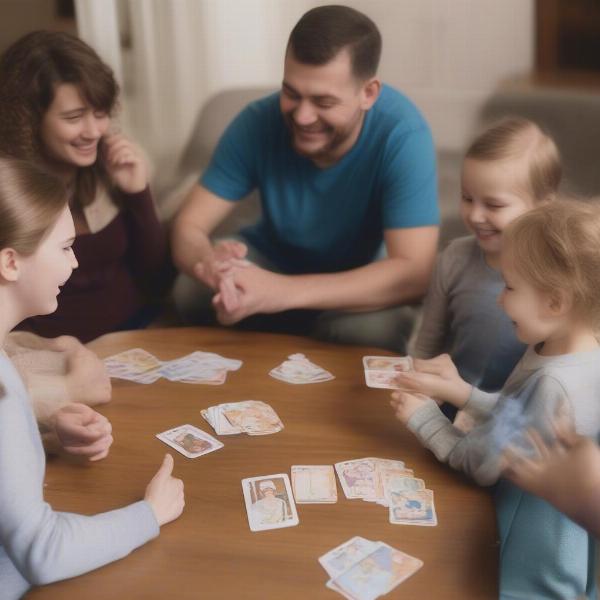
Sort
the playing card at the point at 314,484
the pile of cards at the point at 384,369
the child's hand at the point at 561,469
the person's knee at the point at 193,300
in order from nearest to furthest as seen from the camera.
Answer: the child's hand at the point at 561,469 → the playing card at the point at 314,484 → the pile of cards at the point at 384,369 → the person's knee at the point at 193,300

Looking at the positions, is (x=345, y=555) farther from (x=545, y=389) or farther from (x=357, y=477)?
(x=545, y=389)

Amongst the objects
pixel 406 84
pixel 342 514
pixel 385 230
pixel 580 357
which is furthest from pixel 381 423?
pixel 406 84

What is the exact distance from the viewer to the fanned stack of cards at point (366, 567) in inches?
44.7

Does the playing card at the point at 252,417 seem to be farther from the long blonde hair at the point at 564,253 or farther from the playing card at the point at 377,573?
the long blonde hair at the point at 564,253

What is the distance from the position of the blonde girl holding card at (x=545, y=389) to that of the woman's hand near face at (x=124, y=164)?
4.57 ft

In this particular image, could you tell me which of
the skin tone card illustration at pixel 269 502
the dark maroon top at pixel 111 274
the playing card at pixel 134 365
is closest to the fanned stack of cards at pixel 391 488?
the skin tone card illustration at pixel 269 502

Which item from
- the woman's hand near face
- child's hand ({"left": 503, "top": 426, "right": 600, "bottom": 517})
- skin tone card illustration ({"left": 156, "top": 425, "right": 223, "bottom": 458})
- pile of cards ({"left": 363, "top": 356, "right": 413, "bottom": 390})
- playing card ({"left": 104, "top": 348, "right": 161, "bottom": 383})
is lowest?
pile of cards ({"left": 363, "top": 356, "right": 413, "bottom": 390})

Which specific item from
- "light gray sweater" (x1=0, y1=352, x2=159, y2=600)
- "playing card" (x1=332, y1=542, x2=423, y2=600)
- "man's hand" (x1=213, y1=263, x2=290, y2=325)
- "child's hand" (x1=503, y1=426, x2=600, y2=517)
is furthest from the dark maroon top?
"child's hand" (x1=503, y1=426, x2=600, y2=517)

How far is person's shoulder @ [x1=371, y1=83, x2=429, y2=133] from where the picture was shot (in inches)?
91.4

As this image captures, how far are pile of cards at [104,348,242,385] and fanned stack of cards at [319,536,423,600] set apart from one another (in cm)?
65

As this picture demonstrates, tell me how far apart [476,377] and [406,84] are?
6.01ft

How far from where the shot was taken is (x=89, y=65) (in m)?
2.21

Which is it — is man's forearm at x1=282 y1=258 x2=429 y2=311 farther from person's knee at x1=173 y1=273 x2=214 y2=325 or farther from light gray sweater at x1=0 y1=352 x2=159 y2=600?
light gray sweater at x1=0 y1=352 x2=159 y2=600

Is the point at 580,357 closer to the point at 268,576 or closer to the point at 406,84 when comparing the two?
the point at 268,576
